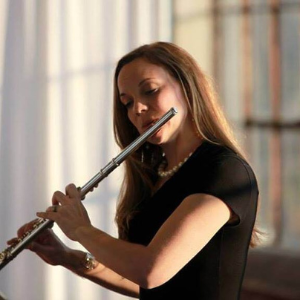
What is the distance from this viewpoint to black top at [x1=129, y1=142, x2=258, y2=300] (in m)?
1.24

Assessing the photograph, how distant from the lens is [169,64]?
4.55 ft

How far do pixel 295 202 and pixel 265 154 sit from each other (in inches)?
9.3

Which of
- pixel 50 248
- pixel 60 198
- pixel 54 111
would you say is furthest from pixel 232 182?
pixel 54 111

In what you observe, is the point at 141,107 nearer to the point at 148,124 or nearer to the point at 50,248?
the point at 148,124

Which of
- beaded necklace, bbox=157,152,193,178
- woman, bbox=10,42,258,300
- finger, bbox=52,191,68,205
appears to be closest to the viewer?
woman, bbox=10,42,258,300

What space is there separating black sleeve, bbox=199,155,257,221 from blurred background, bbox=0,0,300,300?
282 mm

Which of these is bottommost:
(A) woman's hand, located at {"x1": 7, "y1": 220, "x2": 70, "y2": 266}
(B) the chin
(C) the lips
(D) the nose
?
(A) woman's hand, located at {"x1": 7, "y1": 220, "x2": 70, "y2": 266}

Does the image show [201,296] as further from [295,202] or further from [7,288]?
[295,202]

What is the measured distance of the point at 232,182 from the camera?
1240 millimetres

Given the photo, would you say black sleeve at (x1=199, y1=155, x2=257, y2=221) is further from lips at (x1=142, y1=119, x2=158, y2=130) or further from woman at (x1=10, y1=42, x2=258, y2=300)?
lips at (x1=142, y1=119, x2=158, y2=130)

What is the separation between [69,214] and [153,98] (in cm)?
26

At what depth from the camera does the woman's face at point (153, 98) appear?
136cm

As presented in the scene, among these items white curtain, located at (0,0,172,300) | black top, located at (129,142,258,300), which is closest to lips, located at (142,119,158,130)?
black top, located at (129,142,258,300)

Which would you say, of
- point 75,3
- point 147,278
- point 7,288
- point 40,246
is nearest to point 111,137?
point 75,3
